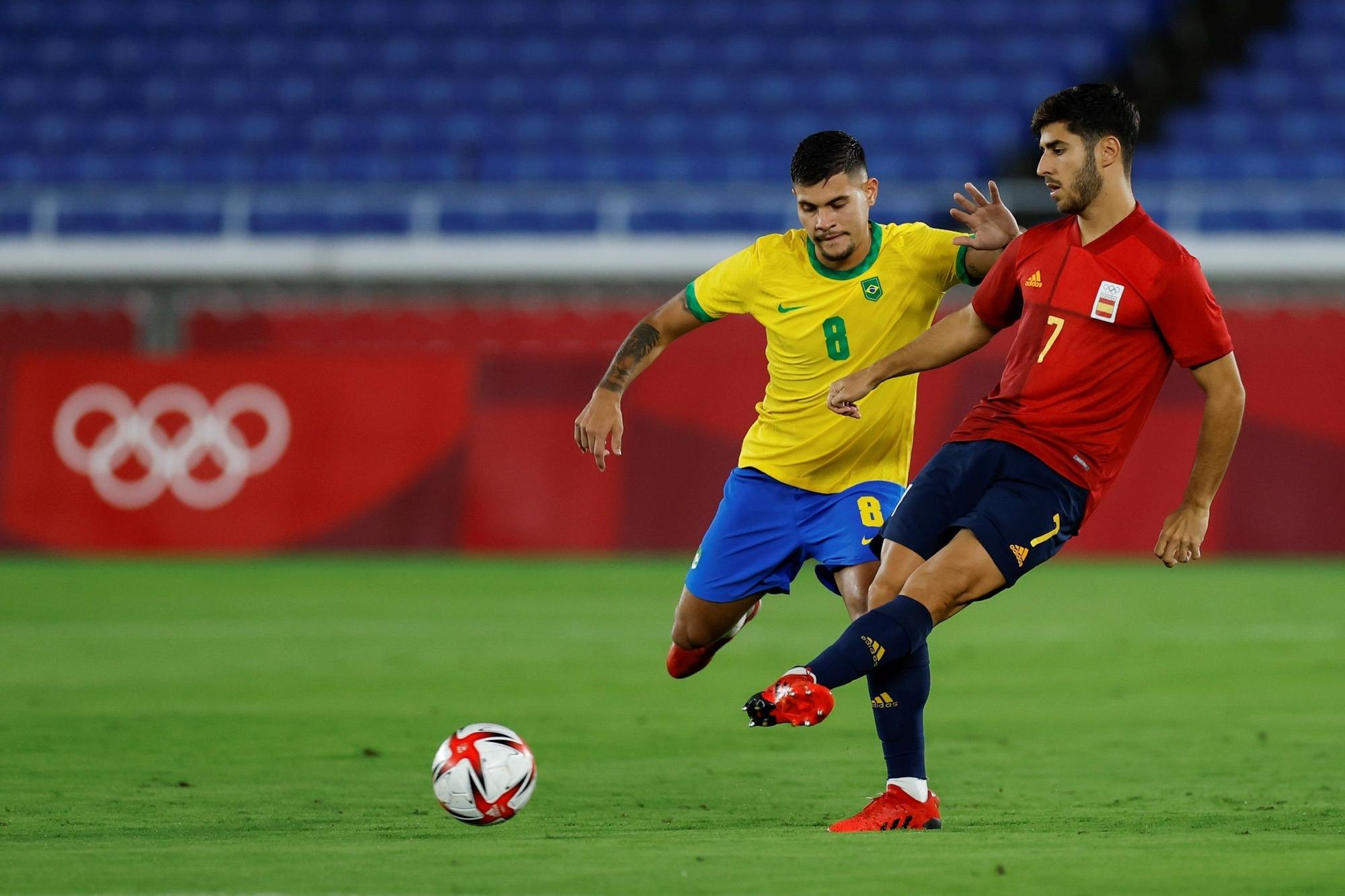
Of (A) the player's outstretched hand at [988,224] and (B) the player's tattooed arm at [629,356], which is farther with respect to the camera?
(B) the player's tattooed arm at [629,356]

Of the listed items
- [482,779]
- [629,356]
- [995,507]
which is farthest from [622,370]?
[482,779]

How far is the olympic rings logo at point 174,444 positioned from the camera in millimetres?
15906

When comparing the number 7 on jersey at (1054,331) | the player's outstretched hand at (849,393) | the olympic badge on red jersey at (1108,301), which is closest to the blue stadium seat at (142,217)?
the player's outstretched hand at (849,393)

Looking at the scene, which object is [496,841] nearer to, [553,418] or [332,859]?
[332,859]

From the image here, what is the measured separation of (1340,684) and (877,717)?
4457mm

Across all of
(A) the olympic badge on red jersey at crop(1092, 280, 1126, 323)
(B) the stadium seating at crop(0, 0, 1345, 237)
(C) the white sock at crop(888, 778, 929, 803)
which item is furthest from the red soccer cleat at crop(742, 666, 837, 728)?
(B) the stadium seating at crop(0, 0, 1345, 237)

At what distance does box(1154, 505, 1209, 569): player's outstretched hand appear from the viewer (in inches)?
210

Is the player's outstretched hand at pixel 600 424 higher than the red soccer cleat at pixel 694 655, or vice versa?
the player's outstretched hand at pixel 600 424

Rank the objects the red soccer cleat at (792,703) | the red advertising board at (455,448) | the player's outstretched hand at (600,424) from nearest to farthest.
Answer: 1. the red soccer cleat at (792,703)
2. the player's outstretched hand at (600,424)
3. the red advertising board at (455,448)

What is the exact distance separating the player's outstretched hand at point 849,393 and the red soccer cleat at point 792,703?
1118 millimetres

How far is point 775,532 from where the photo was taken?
6629 mm

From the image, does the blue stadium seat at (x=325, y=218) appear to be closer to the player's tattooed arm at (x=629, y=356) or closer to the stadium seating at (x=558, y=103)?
the stadium seating at (x=558, y=103)

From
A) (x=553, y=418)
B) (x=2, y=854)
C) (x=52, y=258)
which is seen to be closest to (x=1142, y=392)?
(x=2, y=854)

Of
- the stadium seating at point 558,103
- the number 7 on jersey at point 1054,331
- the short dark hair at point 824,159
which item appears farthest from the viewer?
the stadium seating at point 558,103
